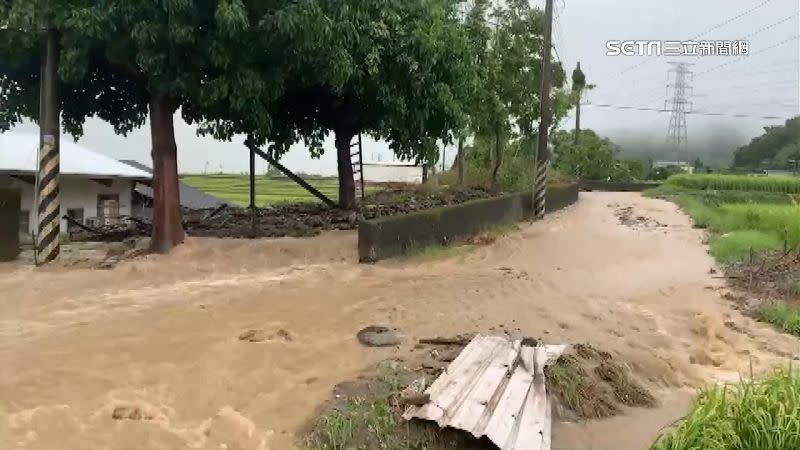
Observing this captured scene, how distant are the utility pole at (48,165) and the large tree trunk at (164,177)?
1671 millimetres

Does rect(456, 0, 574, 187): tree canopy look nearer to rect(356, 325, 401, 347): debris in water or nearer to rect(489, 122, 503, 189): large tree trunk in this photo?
rect(489, 122, 503, 189): large tree trunk

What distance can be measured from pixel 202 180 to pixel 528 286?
106 ft

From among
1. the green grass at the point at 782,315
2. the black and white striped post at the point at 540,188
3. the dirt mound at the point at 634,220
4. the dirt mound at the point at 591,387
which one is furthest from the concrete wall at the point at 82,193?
the green grass at the point at 782,315

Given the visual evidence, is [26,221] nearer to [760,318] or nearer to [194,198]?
[194,198]

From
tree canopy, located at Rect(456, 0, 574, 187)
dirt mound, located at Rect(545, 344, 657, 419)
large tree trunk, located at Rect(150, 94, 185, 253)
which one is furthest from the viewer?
tree canopy, located at Rect(456, 0, 574, 187)

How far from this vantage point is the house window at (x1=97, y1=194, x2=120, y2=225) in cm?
2175

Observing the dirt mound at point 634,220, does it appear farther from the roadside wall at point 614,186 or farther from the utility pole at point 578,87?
the roadside wall at point 614,186

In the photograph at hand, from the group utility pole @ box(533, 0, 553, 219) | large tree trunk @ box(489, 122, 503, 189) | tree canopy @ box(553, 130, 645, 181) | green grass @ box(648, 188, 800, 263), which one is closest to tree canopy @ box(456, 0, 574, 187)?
large tree trunk @ box(489, 122, 503, 189)

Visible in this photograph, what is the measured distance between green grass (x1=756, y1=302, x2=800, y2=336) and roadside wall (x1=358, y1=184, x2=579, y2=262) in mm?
5755

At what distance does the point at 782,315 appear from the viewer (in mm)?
9430

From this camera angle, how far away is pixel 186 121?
1647 centimetres

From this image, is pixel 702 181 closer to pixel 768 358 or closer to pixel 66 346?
pixel 768 358

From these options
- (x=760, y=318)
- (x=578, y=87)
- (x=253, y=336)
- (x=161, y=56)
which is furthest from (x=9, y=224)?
(x=578, y=87)

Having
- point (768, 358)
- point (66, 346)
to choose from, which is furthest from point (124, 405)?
point (768, 358)
